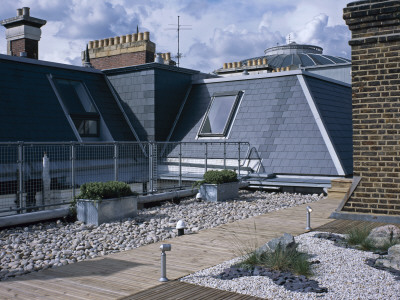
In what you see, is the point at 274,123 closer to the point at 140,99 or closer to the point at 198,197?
the point at 198,197

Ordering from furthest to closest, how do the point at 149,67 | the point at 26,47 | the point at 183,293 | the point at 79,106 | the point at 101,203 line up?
the point at 26,47 → the point at 149,67 → the point at 79,106 → the point at 101,203 → the point at 183,293

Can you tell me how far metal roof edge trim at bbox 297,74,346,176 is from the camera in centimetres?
1334

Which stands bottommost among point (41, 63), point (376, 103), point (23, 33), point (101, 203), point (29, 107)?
point (101, 203)

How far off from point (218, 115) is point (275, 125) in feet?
7.61

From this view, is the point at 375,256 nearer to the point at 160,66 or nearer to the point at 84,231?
the point at 84,231

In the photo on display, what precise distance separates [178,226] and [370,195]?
3684mm

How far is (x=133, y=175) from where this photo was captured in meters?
12.3

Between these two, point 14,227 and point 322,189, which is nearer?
point 14,227

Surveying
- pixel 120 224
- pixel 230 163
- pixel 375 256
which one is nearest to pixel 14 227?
pixel 120 224

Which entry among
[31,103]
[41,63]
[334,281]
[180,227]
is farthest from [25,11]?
[334,281]

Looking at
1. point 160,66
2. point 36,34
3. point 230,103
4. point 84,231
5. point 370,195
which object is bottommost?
point 84,231

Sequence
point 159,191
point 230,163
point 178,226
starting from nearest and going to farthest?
point 178,226, point 159,191, point 230,163

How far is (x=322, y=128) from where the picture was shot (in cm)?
1412

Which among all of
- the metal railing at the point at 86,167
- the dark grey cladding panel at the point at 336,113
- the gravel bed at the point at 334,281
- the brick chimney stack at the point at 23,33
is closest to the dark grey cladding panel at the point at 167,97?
the metal railing at the point at 86,167
